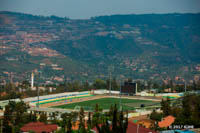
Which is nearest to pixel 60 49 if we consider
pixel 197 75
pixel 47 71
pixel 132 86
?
pixel 47 71

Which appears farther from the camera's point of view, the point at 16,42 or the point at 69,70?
the point at 16,42

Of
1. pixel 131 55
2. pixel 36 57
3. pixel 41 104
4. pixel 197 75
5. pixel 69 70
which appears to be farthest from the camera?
pixel 131 55

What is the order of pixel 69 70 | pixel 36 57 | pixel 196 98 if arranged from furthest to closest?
pixel 36 57 < pixel 69 70 < pixel 196 98

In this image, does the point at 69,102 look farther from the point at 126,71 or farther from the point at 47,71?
the point at 126,71

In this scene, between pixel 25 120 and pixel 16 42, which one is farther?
pixel 16 42

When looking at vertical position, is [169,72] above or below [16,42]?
below

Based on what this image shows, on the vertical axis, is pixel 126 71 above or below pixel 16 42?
below

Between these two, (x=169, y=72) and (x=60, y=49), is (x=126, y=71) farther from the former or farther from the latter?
Answer: (x=60, y=49)

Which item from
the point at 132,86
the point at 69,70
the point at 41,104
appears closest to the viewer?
the point at 41,104

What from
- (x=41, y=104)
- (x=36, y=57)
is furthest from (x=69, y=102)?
(x=36, y=57)
